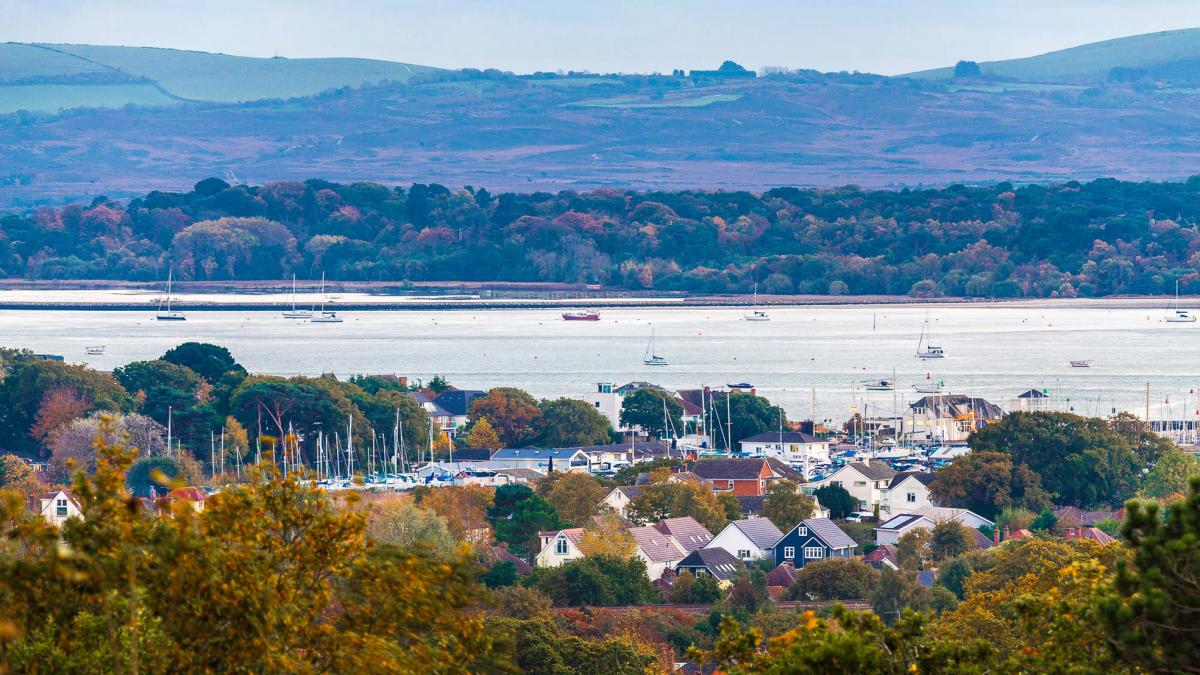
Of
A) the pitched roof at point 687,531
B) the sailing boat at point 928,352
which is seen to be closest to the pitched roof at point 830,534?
the pitched roof at point 687,531

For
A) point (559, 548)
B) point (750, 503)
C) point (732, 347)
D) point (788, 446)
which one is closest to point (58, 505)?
point (559, 548)

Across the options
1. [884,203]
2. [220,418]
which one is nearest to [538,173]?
[884,203]

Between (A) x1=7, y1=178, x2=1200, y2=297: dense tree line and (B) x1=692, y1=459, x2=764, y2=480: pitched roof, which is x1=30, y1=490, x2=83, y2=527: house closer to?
(B) x1=692, y1=459, x2=764, y2=480: pitched roof

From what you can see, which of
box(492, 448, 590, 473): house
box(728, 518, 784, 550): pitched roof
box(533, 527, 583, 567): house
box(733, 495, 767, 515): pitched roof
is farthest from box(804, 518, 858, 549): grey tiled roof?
box(492, 448, 590, 473): house

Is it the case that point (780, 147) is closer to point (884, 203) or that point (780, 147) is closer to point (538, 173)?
point (538, 173)

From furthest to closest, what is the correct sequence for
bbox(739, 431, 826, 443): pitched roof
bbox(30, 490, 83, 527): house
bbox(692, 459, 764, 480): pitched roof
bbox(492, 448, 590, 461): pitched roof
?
bbox(739, 431, 826, 443): pitched roof
bbox(492, 448, 590, 461): pitched roof
bbox(692, 459, 764, 480): pitched roof
bbox(30, 490, 83, 527): house

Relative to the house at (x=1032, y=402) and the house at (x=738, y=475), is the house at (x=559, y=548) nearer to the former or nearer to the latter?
the house at (x=738, y=475)
